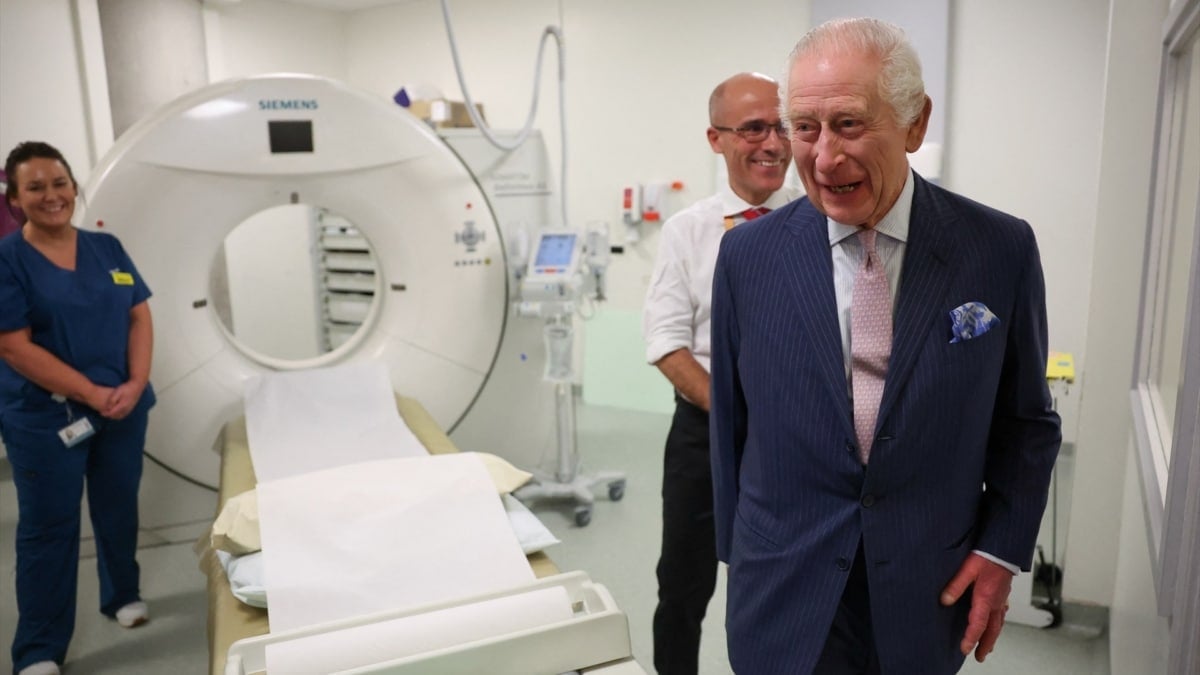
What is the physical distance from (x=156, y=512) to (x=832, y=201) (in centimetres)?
257

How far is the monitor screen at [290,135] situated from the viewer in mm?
2660

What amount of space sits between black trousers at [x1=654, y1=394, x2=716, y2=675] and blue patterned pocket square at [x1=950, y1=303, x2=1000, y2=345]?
2.53 feet

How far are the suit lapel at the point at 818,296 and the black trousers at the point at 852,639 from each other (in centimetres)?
21

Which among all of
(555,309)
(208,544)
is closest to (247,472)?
(208,544)

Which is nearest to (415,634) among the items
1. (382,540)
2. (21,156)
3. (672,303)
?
(382,540)

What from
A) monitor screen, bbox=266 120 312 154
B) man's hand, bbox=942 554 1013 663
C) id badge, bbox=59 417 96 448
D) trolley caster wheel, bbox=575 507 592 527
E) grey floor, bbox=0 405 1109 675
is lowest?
grey floor, bbox=0 405 1109 675

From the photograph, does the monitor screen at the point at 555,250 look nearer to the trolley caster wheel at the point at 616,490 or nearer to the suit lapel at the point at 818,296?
the trolley caster wheel at the point at 616,490

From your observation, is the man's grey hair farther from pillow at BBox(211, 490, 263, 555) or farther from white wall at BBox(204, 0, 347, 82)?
white wall at BBox(204, 0, 347, 82)

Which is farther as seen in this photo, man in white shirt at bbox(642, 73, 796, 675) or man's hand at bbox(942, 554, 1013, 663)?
man in white shirt at bbox(642, 73, 796, 675)

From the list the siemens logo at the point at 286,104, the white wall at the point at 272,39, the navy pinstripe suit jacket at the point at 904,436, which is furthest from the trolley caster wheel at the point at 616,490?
the white wall at the point at 272,39

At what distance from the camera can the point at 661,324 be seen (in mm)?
1671

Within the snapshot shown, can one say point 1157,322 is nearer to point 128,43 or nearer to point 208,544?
point 208,544

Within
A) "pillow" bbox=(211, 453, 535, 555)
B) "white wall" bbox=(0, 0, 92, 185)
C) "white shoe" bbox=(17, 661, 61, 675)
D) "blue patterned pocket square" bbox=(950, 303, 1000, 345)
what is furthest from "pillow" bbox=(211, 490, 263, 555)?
"white wall" bbox=(0, 0, 92, 185)

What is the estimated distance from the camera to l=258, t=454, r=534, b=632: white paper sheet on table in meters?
1.53
